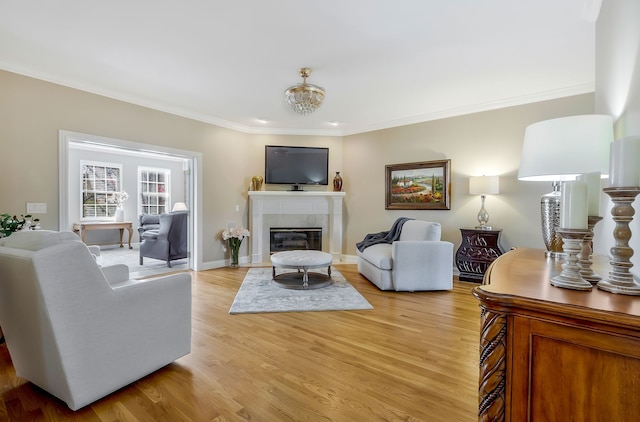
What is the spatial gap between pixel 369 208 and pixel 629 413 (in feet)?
16.5

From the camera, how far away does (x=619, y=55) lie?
4.96 feet

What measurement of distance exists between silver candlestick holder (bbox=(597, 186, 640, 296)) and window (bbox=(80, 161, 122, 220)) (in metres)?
9.02

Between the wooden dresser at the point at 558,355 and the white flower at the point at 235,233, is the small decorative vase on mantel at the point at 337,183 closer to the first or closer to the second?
the white flower at the point at 235,233

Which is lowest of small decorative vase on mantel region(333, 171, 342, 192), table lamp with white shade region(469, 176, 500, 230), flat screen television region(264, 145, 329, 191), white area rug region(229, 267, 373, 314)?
white area rug region(229, 267, 373, 314)

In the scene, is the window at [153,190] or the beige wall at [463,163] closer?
the beige wall at [463,163]

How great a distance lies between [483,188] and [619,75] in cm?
281

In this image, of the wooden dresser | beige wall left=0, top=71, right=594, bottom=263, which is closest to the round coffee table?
beige wall left=0, top=71, right=594, bottom=263

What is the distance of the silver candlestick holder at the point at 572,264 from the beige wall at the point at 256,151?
3.71 metres

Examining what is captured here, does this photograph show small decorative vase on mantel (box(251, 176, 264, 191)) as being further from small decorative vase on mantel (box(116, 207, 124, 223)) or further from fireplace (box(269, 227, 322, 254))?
small decorative vase on mantel (box(116, 207, 124, 223))

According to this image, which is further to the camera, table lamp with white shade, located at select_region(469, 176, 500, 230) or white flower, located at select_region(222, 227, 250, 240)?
white flower, located at select_region(222, 227, 250, 240)

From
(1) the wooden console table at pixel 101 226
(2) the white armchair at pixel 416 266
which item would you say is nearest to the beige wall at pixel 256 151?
(2) the white armchair at pixel 416 266

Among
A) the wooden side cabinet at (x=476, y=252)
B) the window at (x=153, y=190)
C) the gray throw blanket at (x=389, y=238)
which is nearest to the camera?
the wooden side cabinet at (x=476, y=252)

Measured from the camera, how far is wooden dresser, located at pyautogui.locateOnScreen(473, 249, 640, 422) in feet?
2.28

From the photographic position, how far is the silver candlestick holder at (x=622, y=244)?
2.83ft
